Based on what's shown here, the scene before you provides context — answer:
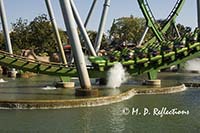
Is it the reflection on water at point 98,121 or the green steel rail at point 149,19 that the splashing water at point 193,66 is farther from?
the reflection on water at point 98,121

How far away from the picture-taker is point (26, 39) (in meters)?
62.6

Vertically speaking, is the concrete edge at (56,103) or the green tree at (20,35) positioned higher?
the green tree at (20,35)

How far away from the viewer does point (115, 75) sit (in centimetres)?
2394

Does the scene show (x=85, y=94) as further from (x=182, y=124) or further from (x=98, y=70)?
(x=182, y=124)

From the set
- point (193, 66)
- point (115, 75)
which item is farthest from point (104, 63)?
point (193, 66)

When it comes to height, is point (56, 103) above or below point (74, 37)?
below

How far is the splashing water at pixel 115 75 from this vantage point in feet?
77.7

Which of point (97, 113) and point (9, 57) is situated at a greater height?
point (9, 57)

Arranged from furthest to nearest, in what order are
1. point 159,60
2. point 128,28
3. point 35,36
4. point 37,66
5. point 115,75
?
1. point 128,28
2. point 35,36
3. point 159,60
4. point 115,75
5. point 37,66

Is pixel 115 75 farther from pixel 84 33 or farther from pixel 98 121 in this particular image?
pixel 98 121

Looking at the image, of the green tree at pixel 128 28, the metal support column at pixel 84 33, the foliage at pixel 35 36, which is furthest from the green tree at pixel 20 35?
the metal support column at pixel 84 33

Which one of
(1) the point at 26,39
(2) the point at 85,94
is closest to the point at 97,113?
(2) the point at 85,94

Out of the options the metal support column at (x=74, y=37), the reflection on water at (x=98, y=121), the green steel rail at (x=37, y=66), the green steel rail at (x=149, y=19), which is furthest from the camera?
the green steel rail at (x=149, y=19)

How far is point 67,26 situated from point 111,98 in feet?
12.8
